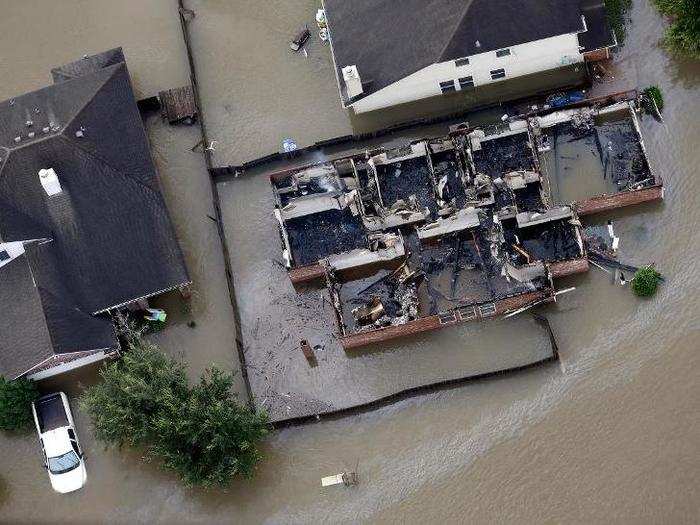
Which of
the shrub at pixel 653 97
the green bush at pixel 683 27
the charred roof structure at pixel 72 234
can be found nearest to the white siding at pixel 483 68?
the shrub at pixel 653 97

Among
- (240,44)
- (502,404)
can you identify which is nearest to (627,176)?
(502,404)

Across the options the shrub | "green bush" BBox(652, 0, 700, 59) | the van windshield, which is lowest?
the van windshield

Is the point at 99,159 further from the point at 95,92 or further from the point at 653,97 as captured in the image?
the point at 653,97

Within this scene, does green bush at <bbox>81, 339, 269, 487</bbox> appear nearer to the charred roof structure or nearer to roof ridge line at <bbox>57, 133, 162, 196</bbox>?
the charred roof structure

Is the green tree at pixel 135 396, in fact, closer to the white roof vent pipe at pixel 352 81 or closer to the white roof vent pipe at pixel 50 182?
the white roof vent pipe at pixel 50 182

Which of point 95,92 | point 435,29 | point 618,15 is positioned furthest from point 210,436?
point 618,15

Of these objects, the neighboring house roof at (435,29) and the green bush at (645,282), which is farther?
the neighboring house roof at (435,29)

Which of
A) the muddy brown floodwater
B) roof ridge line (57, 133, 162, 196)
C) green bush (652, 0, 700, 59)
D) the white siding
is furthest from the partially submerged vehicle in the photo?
Result: green bush (652, 0, 700, 59)
